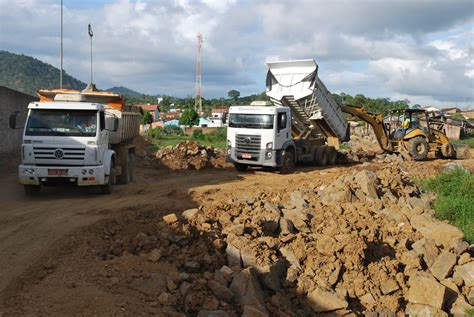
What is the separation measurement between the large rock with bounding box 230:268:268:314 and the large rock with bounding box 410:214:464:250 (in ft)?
15.5

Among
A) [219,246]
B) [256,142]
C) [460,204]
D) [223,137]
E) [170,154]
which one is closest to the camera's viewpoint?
[219,246]

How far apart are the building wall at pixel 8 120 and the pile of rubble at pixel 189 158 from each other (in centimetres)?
562

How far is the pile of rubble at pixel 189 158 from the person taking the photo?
63.8 ft

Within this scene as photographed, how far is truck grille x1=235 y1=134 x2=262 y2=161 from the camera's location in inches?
686

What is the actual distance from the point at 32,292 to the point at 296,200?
648 cm

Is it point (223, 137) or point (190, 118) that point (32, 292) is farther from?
point (190, 118)

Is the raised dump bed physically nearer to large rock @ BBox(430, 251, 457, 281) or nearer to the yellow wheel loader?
the yellow wheel loader

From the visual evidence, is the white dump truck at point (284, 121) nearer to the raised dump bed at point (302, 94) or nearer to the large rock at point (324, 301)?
the raised dump bed at point (302, 94)

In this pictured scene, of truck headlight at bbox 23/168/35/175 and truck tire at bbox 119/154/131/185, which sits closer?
truck headlight at bbox 23/168/35/175

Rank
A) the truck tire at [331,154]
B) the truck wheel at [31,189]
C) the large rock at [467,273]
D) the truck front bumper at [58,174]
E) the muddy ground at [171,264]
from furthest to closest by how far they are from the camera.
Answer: the truck tire at [331,154]
the truck wheel at [31,189]
the truck front bumper at [58,174]
the large rock at [467,273]
the muddy ground at [171,264]

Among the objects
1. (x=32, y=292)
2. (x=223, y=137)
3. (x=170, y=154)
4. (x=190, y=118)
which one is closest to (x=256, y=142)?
(x=170, y=154)

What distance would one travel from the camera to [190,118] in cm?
7444

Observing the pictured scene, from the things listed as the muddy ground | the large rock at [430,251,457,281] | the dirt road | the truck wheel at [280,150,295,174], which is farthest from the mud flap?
the large rock at [430,251,457,281]

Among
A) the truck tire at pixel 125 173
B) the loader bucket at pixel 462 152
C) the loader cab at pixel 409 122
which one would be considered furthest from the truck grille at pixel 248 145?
the loader bucket at pixel 462 152
